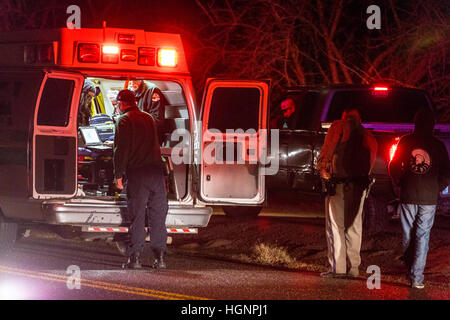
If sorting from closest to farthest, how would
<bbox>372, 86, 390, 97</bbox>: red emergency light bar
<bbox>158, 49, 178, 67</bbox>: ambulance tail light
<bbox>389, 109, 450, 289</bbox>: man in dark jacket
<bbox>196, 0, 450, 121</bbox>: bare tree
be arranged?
1. <bbox>389, 109, 450, 289</bbox>: man in dark jacket
2. <bbox>158, 49, 178, 67</bbox>: ambulance tail light
3. <bbox>372, 86, 390, 97</bbox>: red emergency light bar
4. <bbox>196, 0, 450, 121</bbox>: bare tree

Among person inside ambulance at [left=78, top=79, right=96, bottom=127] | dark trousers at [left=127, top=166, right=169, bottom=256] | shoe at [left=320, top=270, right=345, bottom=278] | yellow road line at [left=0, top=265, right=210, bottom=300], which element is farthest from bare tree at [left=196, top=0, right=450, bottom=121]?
yellow road line at [left=0, top=265, right=210, bottom=300]

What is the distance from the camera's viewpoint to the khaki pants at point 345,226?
9367 mm

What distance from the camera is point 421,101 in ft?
41.5

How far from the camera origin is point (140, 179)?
957 cm

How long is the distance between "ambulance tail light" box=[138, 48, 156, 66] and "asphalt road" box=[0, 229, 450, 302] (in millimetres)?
2306

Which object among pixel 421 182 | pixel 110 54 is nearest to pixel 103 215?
pixel 110 54

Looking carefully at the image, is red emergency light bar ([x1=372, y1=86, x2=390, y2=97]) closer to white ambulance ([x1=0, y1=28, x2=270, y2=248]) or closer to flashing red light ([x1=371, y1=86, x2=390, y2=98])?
flashing red light ([x1=371, y1=86, x2=390, y2=98])

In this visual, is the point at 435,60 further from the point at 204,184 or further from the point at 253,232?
the point at 204,184

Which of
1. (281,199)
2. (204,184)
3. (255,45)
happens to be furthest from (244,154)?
(281,199)

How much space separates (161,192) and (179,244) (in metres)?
2.80

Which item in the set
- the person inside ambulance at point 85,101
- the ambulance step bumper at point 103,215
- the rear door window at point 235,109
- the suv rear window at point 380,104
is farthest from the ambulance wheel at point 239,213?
the ambulance step bumper at point 103,215

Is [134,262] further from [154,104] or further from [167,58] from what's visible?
[154,104]

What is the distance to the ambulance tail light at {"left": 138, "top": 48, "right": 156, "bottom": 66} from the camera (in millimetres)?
10094

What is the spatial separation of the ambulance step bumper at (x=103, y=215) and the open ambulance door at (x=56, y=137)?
0.74ft
